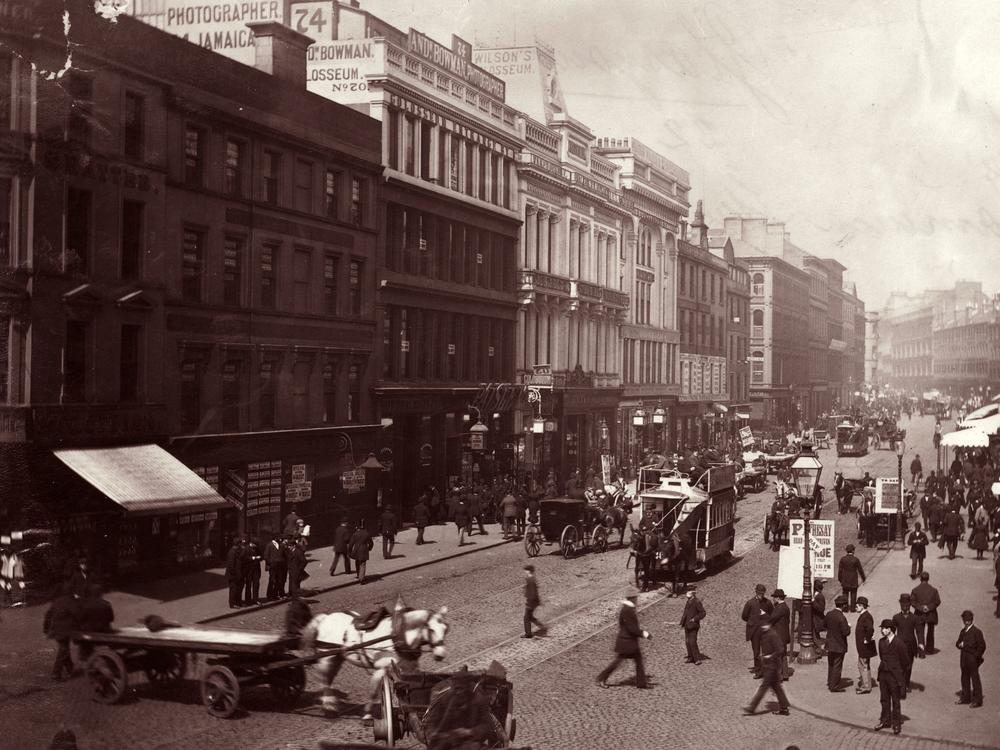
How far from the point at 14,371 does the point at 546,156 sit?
38284 millimetres

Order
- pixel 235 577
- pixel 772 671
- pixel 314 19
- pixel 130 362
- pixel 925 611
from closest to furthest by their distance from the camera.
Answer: pixel 772 671 < pixel 925 611 < pixel 235 577 < pixel 130 362 < pixel 314 19

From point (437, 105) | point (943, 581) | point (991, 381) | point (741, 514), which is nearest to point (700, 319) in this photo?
point (991, 381)

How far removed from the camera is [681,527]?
3073 centimetres

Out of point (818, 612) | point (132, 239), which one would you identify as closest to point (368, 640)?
point (818, 612)

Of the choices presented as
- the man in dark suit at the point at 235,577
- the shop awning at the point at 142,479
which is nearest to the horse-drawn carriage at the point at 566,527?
the man in dark suit at the point at 235,577

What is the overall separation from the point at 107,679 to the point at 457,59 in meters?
34.5

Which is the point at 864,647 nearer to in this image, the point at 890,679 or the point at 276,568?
the point at 890,679

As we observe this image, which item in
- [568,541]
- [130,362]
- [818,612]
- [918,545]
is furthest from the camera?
[568,541]

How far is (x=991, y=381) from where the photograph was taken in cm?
7538

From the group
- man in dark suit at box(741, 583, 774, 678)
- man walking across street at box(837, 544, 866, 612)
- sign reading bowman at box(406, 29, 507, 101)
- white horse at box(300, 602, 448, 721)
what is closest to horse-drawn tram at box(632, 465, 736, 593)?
man walking across street at box(837, 544, 866, 612)

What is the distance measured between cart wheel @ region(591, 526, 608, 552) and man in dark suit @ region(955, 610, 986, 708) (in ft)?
56.7

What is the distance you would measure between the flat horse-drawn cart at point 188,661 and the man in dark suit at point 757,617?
862 cm

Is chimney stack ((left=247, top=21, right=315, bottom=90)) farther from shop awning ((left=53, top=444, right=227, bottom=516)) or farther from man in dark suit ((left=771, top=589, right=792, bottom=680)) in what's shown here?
man in dark suit ((left=771, top=589, right=792, bottom=680))

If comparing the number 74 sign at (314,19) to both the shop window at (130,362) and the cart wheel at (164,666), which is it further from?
the cart wheel at (164,666)
